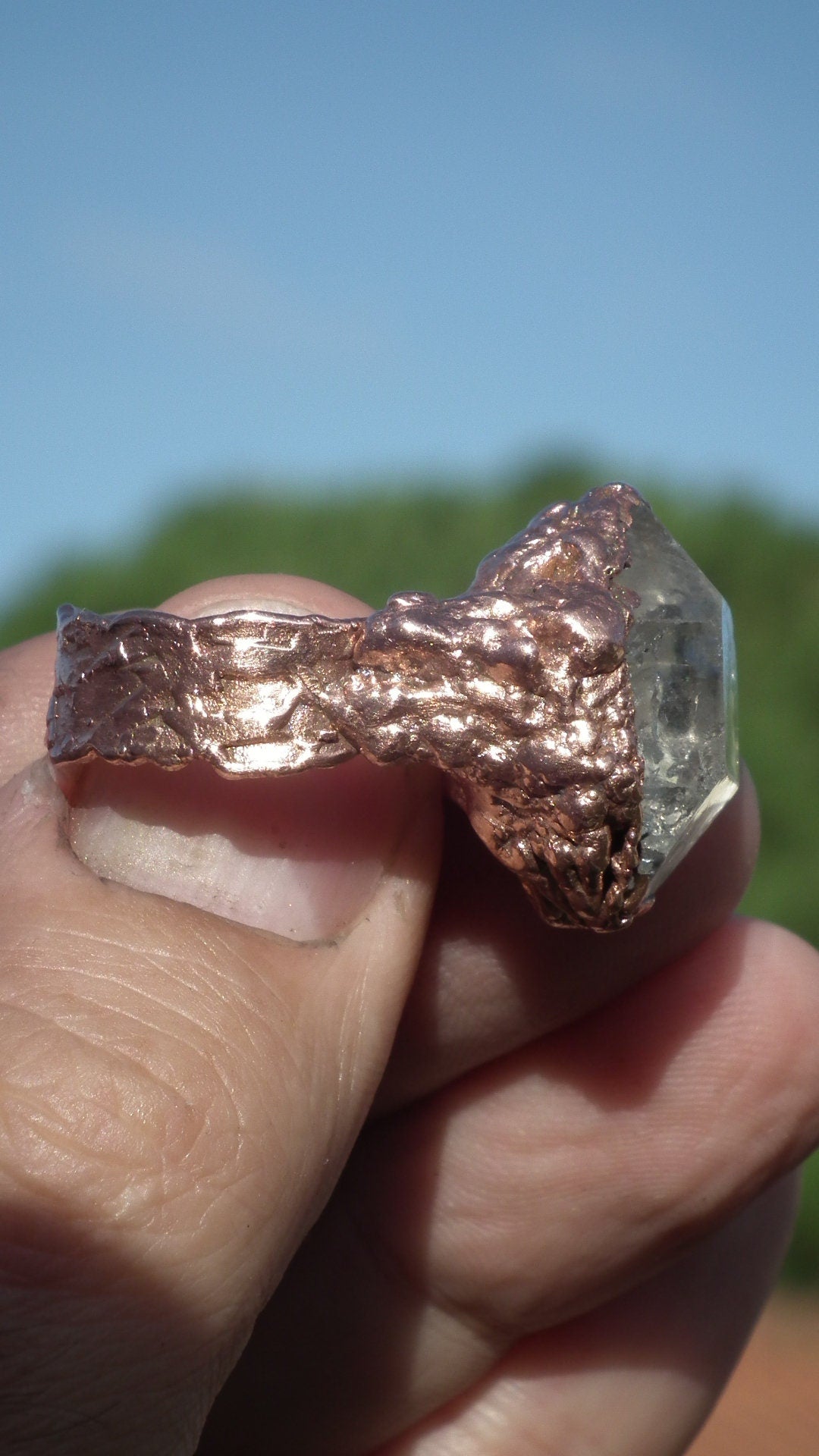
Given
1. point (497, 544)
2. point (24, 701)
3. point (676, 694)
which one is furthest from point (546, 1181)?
point (497, 544)

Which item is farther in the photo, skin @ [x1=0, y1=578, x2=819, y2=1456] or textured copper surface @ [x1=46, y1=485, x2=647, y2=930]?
textured copper surface @ [x1=46, y1=485, x2=647, y2=930]

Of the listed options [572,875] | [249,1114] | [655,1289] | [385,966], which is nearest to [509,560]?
[572,875]

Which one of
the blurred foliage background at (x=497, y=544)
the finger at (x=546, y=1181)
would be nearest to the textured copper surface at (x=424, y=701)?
the finger at (x=546, y=1181)

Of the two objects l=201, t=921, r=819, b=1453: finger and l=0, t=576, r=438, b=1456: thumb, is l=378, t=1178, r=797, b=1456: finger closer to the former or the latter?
l=201, t=921, r=819, b=1453: finger

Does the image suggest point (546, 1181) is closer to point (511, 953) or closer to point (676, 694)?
point (511, 953)

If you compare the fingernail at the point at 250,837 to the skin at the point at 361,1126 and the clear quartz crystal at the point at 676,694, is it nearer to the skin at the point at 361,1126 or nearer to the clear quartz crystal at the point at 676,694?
the skin at the point at 361,1126

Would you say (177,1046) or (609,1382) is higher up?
(177,1046)

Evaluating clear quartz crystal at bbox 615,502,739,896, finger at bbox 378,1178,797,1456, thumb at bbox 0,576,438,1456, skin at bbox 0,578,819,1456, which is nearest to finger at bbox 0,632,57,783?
skin at bbox 0,578,819,1456
